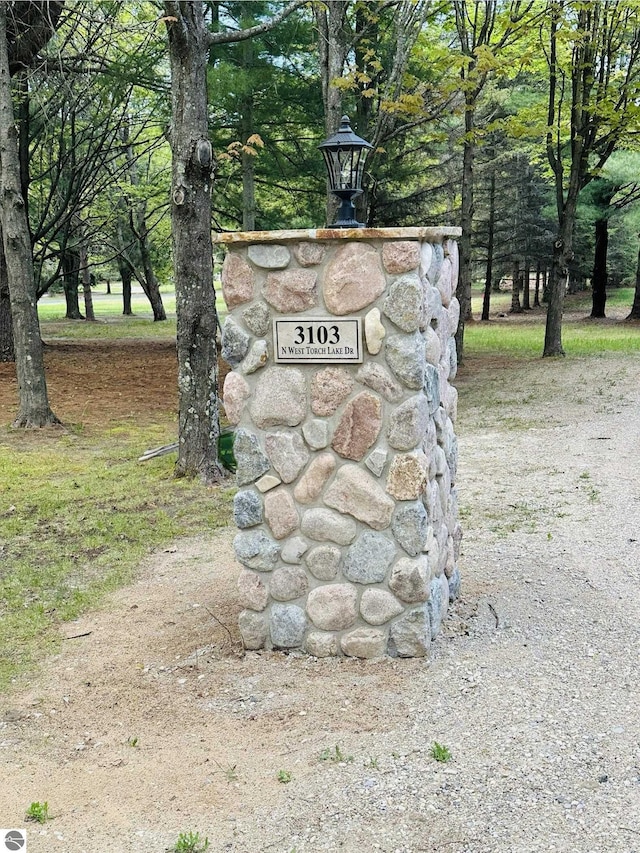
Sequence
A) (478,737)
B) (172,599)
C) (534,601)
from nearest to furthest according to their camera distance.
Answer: (478,737), (534,601), (172,599)

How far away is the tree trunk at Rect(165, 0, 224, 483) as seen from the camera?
6.36 m

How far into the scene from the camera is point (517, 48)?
15.6 meters

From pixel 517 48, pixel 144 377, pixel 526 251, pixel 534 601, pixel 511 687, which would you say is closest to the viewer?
pixel 511 687

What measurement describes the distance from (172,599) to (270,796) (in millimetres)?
1978

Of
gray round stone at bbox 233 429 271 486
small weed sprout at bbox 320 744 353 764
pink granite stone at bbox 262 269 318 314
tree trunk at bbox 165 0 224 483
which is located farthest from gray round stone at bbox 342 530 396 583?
tree trunk at bbox 165 0 224 483

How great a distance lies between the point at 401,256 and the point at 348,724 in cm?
184

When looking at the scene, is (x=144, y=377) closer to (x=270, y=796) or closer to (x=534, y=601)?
(x=534, y=601)

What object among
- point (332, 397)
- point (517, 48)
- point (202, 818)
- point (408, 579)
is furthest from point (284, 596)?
point (517, 48)

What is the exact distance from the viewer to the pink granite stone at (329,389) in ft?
11.4

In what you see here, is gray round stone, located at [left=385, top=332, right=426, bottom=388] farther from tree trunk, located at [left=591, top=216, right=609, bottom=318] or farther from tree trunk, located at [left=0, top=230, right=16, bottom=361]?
tree trunk, located at [left=591, top=216, right=609, bottom=318]

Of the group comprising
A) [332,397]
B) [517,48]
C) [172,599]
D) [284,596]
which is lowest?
[172,599]

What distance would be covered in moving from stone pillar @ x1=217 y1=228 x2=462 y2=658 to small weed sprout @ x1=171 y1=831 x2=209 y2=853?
49.8 inches

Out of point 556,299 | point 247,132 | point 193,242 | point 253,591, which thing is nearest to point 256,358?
point 253,591

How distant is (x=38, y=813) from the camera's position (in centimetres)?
261
